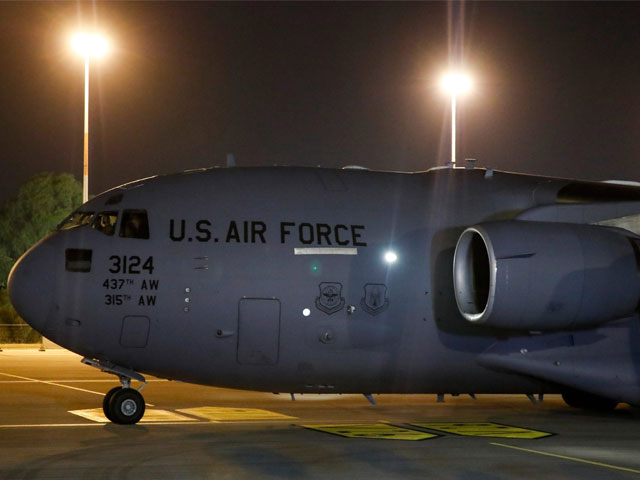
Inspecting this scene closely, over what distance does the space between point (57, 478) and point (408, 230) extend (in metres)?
7.11

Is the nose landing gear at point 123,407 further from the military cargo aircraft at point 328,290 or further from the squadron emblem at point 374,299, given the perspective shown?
the squadron emblem at point 374,299

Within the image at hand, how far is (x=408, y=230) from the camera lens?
50.4 ft

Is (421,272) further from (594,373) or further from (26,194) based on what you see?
(26,194)

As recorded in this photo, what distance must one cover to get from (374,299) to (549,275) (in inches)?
104

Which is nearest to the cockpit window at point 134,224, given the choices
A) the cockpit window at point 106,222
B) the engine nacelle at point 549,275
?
the cockpit window at point 106,222

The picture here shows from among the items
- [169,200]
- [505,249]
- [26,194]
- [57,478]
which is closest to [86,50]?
[169,200]

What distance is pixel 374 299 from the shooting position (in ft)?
48.9

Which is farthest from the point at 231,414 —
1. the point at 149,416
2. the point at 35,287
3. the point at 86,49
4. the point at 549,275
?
the point at 86,49

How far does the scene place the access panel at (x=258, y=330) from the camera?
14.4m

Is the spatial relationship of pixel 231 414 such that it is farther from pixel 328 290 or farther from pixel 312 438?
pixel 312 438

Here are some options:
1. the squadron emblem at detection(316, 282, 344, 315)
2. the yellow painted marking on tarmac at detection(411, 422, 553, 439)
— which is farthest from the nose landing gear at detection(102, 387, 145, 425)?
the yellow painted marking on tarmac at detection(411, 422, 553, 439)

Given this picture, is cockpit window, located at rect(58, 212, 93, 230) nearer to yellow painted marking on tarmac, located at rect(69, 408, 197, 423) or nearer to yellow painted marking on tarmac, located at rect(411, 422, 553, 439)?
yellow painted marking on tarmac, located at rect(69, 408, 197, 423)

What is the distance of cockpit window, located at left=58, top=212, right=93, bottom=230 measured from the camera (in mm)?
15008

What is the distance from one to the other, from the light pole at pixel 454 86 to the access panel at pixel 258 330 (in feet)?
73.0
